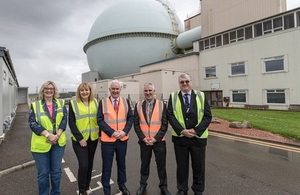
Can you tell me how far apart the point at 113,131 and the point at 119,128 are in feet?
0.46

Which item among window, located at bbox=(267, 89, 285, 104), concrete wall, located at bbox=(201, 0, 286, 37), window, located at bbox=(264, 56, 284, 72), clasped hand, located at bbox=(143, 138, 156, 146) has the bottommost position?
clasped hand, located at bbox=(143, 138, 156, 146)

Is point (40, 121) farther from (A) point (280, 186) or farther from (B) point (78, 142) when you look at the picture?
(A) point (280, 186)

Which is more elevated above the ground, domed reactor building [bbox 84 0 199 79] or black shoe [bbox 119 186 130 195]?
domed reactor building [bbox 84 0 199 79]

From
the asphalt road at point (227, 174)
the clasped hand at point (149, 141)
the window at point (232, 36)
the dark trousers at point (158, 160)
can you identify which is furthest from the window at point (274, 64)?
the clasped hand at point (149, 141)

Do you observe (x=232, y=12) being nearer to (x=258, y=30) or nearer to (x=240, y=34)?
(x=240, y=34)

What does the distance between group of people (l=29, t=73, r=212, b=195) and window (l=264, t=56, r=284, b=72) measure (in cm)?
1804

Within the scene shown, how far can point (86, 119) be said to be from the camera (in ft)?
12.2

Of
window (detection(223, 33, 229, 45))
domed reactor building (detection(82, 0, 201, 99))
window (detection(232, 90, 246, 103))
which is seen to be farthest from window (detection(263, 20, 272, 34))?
domed reactor building (detection(82, 0, 201, 99))

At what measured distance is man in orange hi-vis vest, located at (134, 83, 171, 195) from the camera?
3.80 meters

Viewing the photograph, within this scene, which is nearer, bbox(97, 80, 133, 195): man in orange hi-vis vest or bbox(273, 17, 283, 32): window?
bbox(97, 80, 133, 195): man in orange hi-vis vest

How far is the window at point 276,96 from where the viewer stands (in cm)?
1808

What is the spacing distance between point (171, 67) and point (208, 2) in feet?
31.5

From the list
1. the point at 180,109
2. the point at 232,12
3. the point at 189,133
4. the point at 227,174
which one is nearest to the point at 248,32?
the point at 232,12

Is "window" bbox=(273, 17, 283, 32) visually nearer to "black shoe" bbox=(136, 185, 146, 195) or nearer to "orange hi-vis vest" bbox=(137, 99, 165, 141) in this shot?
"orange hi-vis vest" bbox=(137, 99, 165, 141)
